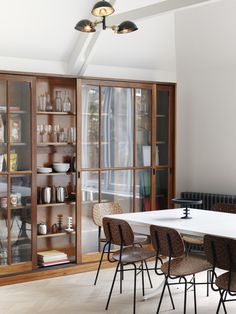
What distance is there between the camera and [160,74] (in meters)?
6.55

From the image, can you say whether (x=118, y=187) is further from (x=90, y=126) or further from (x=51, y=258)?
(x=51, y=258)

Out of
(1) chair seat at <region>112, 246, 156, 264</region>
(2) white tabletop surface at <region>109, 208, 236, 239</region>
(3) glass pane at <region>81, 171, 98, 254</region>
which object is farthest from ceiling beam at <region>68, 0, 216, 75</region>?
(1) chair seat at <region>112, 246, 156, 264</region>

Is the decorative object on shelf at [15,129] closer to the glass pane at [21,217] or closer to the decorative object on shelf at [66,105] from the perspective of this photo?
the glass pane at [21,217]

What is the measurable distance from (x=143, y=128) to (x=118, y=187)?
0.80 meters

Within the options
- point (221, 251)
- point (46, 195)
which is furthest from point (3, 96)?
point (221, 251)

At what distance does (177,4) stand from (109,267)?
3023 mm

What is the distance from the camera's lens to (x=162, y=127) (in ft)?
21.4

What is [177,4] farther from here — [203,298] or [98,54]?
[203,298]

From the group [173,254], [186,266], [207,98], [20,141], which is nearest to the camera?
[173,254]

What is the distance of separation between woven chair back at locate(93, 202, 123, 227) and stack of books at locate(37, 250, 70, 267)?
64 cm

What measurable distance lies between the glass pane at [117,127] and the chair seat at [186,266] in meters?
2.00

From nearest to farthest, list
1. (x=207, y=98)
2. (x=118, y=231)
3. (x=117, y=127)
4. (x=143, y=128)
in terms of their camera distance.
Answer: (x=118, y=231) < (x=117, y=127) < (x=143, y=128) < (x=207, y=98)

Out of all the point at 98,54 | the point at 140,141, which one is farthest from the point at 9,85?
the point at 140,141

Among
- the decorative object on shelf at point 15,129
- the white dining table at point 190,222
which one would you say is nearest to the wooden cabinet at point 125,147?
the decorative object on shelf at point 15,129
